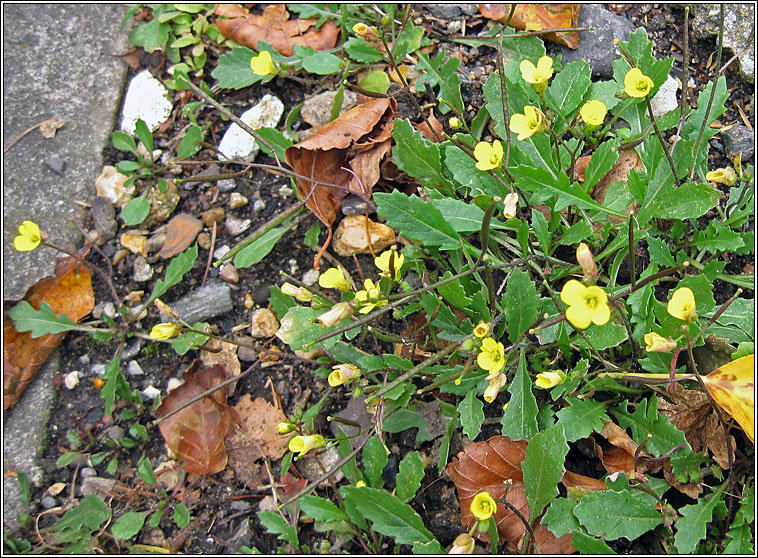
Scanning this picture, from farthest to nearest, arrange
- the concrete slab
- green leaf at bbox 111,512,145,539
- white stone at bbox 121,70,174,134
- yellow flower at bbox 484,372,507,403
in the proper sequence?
white stone at bbox 121,70,174,134
the concrete slab
green leaf at bbox 111,512,145,539
yellow flower at bbox 484,372,507,403

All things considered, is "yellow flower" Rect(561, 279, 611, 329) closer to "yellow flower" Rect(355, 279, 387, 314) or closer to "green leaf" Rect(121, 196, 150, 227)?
"yellow flower" Rect(355, 279, 387, 314)

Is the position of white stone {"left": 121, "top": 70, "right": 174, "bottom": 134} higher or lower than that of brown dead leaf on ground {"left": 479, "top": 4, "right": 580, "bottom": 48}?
lower

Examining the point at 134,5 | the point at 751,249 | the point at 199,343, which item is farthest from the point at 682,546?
the point at 134,5

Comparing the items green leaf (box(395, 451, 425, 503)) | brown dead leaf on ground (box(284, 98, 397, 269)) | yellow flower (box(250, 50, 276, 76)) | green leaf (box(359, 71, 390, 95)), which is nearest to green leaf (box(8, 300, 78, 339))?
brown dead leaf on ground (box(284, 98, 397, 269))

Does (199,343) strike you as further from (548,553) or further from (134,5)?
(134,5)

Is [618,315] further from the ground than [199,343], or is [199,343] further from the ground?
[618,315]

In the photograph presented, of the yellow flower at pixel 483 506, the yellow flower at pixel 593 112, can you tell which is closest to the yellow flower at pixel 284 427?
the yellow flower at pixel 483 506
